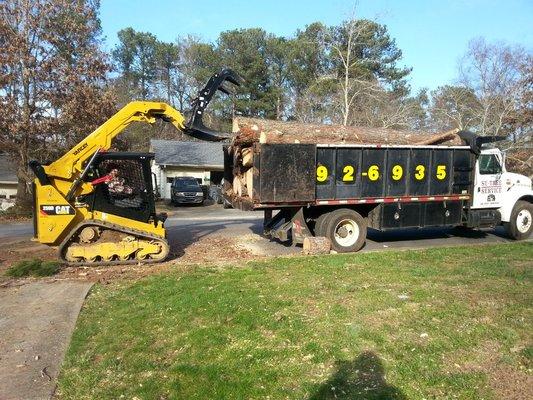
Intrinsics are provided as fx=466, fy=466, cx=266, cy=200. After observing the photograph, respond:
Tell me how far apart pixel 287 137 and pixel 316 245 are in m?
2.62

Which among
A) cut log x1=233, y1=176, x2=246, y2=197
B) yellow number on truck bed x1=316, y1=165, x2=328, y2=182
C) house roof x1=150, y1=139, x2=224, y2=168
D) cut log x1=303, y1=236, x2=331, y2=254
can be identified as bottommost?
cut log x1=303, y1=236, x2=331, y2=254

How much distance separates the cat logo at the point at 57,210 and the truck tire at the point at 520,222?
11.2 meters

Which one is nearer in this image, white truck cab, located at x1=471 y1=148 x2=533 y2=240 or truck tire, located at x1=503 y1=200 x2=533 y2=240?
white truck cab, located at x1=471 y1=148 x2=533 y2=240

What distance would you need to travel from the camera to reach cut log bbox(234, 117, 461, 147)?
35.8 ft

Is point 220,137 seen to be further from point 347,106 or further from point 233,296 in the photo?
point 347,106

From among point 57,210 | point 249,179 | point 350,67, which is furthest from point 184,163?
point 57,210

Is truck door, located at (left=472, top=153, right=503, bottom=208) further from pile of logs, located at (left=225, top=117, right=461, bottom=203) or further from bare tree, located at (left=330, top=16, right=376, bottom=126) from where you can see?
bare tree, located at (left=330, top=16, right=376, bottom=126)

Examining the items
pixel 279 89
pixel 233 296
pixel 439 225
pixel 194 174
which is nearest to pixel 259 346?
pixel 233 296

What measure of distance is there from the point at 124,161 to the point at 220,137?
2.23 meters

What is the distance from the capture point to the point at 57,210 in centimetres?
938

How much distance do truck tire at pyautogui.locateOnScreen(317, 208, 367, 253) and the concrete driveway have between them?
5628 mm

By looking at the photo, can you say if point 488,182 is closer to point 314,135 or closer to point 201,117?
point 314,135

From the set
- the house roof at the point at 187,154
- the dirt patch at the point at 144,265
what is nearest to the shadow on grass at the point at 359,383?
the dirt patch at the point at 144,265

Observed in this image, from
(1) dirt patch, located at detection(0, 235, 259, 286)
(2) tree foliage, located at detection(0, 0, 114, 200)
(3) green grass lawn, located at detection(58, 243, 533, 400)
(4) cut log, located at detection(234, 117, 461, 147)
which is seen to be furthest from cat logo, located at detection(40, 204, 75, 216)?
(2) tree foliage, located at detection(0, 0, 114, 200)
